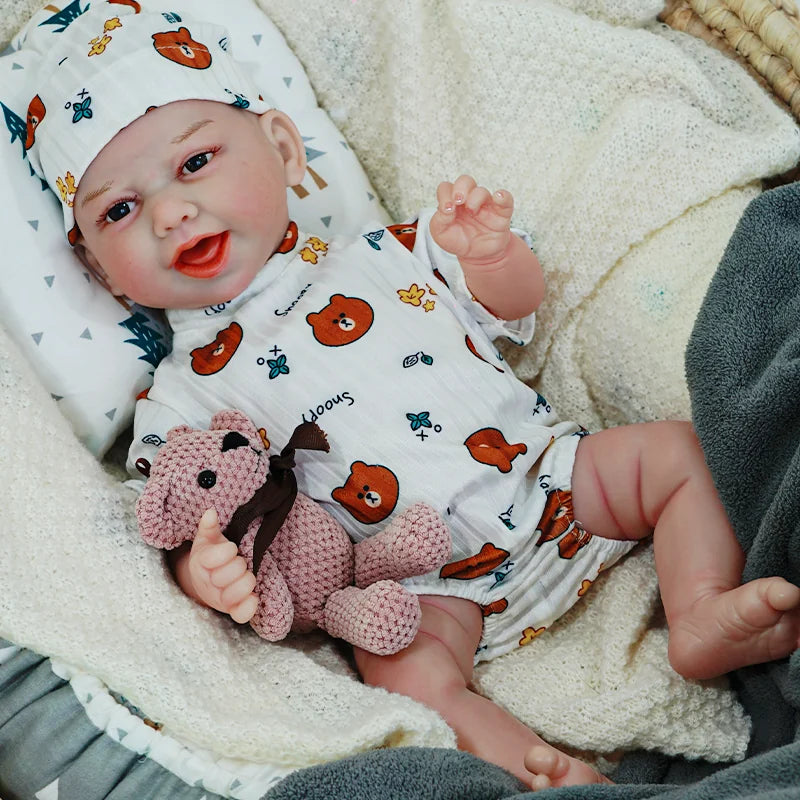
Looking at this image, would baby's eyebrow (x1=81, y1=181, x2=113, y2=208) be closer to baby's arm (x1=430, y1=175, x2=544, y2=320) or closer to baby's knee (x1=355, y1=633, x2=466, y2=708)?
baby's arm (x1=430, y1=175, x2=544, y2=320)

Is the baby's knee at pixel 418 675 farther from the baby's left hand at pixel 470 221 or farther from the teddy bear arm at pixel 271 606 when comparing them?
the baby's left hand at pixel 470 221

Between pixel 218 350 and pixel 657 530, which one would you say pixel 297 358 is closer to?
pixel 218 350

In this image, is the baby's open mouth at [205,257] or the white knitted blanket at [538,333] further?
the baby's open mouth at [205,257]

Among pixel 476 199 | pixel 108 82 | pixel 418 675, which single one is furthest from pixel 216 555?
pixel 108 82

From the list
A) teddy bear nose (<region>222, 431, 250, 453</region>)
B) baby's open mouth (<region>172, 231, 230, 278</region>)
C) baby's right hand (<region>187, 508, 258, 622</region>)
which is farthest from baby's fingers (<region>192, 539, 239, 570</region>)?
baby's open mouth (<region>172, 231, 230, 278</region>)

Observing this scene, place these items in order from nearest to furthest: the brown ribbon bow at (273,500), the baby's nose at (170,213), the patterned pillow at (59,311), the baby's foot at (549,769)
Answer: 1. the baby's foot at (549,769)
2. the brown ribbon bow at (273,500)
3. the baby's nose at (170,213)
4. the patterned pillow at (59,311)

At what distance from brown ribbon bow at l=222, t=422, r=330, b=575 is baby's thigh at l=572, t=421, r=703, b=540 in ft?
1.10

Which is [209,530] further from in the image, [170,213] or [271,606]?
[170,213]

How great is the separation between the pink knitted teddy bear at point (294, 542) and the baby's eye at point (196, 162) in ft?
0.98

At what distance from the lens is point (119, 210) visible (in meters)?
1.14

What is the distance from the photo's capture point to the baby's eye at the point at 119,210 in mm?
1140

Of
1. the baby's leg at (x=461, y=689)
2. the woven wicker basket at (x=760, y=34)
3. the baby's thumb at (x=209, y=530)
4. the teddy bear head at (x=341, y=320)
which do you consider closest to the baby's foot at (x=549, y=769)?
the baby's leg at (x=461, y=689)

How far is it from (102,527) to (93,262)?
1.37 feet

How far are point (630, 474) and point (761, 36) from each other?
2.16ft
